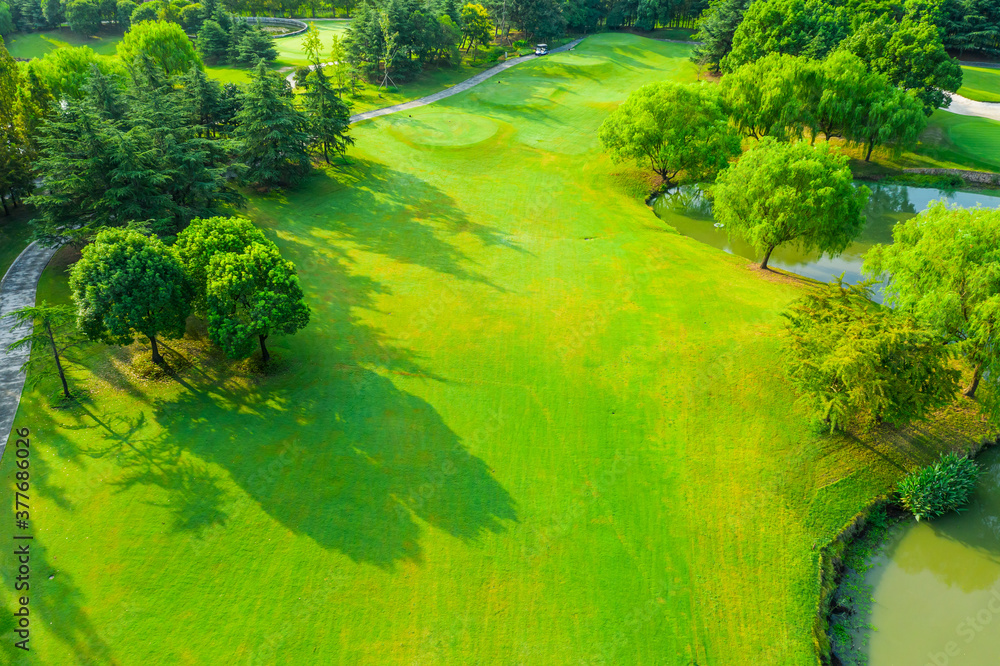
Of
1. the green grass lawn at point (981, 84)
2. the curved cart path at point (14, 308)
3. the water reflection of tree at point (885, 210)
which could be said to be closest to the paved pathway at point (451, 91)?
the curved cart path at point (14, 308)

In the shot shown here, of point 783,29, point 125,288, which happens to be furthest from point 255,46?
point 783,29

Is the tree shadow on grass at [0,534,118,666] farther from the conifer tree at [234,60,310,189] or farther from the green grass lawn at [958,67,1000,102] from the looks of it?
the green grass lawn at [958,67,1000,102]

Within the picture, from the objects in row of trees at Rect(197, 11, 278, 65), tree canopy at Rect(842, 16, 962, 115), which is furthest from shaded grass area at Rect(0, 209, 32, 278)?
tree canopy at Rect(842, 16, 962, 115)

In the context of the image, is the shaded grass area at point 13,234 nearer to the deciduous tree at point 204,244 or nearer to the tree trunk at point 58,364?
the tree trunk at point 58,364

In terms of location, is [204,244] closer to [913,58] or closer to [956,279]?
[956,279]

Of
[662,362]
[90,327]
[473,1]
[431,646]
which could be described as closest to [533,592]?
[431,646]
